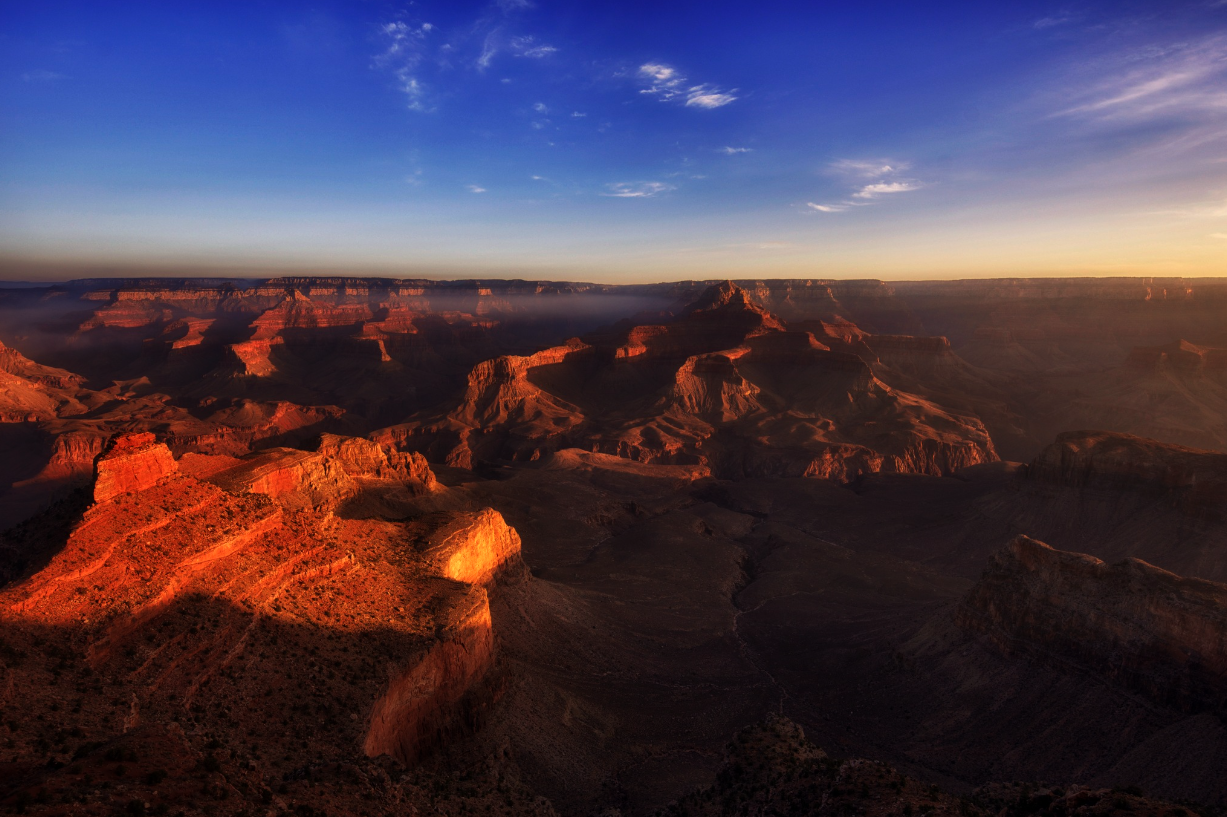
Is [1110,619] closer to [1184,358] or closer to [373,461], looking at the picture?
[373,461]

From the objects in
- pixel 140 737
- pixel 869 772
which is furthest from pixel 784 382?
pixel 140 737

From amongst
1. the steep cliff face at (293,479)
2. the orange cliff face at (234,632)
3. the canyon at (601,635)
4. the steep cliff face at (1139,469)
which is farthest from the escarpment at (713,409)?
the orange cliff face at (234,632)

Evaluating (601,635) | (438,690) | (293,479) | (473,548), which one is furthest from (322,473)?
(438,690)

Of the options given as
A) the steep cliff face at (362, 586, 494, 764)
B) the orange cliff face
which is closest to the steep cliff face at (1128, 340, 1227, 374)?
the steep cliff face at (362, 586, 494, 764)

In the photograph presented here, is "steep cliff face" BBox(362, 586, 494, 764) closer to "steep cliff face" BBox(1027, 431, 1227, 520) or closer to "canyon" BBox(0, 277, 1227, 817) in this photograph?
"canyon" BBox(0, 277, 1227, 817)

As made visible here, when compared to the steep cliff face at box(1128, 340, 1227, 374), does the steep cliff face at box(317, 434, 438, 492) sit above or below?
below

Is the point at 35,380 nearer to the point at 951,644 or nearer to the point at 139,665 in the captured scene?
the point at 139,665
